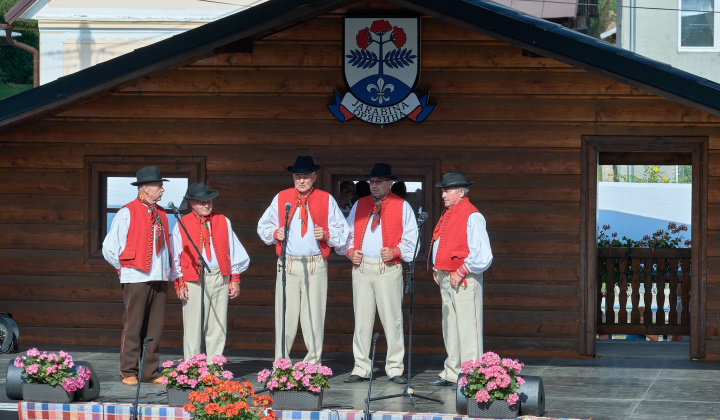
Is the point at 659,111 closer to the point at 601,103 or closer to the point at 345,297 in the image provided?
the point at 601,103

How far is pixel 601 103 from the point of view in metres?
9.79

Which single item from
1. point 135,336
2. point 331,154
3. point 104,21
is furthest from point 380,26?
point 104,21

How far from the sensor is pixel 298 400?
23.7 feet

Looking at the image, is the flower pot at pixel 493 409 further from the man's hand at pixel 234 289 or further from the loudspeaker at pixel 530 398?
the man's hand at pixel 234 289

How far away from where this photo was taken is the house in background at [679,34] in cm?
1969

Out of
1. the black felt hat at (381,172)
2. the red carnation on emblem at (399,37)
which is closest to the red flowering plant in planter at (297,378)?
the black felt hat at (381,172)

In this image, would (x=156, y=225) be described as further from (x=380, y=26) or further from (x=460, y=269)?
(x=380, y=26)

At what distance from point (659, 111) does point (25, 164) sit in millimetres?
6018

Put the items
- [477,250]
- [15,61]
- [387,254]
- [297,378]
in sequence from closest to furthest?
[297,378] < [477,250] < [387,254] < [15,61]

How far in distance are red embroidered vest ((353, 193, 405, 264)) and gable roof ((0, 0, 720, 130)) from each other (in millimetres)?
1708

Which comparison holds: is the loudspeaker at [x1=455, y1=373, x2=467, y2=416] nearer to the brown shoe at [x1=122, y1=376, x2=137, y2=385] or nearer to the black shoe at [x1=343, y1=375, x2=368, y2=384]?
the black shoe at [x1=343, y1=375, x2=368, y2=384]

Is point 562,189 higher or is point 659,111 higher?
point 659,111

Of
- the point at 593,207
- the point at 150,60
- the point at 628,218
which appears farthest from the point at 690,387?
the point at 628,218

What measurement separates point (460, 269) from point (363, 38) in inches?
110
